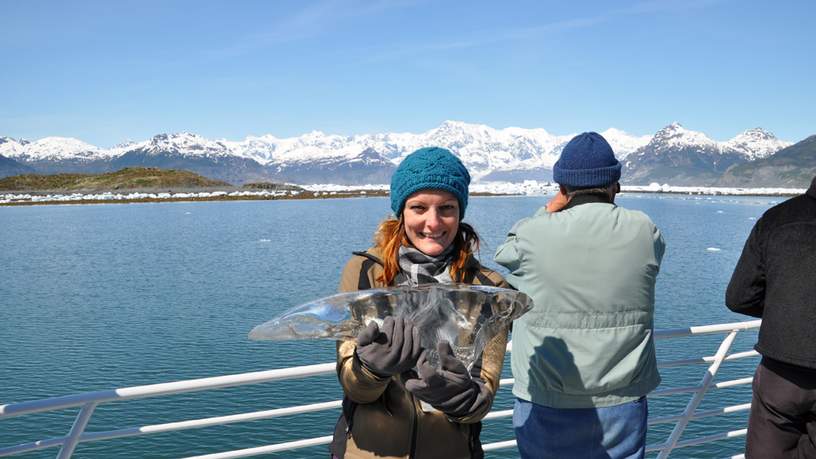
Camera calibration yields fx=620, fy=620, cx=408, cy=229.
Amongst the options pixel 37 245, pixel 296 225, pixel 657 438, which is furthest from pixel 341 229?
pixel 657 438

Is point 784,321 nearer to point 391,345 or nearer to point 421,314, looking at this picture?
point 421,314

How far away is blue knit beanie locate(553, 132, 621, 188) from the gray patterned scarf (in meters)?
0.52

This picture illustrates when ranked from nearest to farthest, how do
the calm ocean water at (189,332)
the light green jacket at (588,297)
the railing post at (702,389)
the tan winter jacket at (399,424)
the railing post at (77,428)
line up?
the tan winter jacket at (399,424), the light green jacket at (588,297), the railing post at (77,428), the railing post at (702,389), the calm ocean water at (189,332)

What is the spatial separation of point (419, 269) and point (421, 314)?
0.72 ft

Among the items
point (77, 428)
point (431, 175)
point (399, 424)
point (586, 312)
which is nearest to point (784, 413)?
point (586, 312)

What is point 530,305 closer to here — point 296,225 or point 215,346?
point 215,346

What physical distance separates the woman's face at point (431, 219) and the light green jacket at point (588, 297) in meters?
0.34

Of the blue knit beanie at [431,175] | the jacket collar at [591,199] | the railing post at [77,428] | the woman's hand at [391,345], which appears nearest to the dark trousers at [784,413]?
the jacket collar at [591,199]

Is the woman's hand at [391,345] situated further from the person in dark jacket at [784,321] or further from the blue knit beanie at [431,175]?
the person in dark jacket at [784,321]

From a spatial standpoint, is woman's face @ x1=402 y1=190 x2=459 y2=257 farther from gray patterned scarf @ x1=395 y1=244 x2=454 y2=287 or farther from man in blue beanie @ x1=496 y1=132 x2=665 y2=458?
man in blue beanie @ x1=496 y1=132 x2=665 y2=458

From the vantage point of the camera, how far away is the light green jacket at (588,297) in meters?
1.83

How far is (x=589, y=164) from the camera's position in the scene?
6.26ft

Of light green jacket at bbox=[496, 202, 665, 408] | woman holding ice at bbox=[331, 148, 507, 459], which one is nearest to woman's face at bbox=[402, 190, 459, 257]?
woman holding ice at bbox=[331, 148, 507, 459]

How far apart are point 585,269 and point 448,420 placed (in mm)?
609
